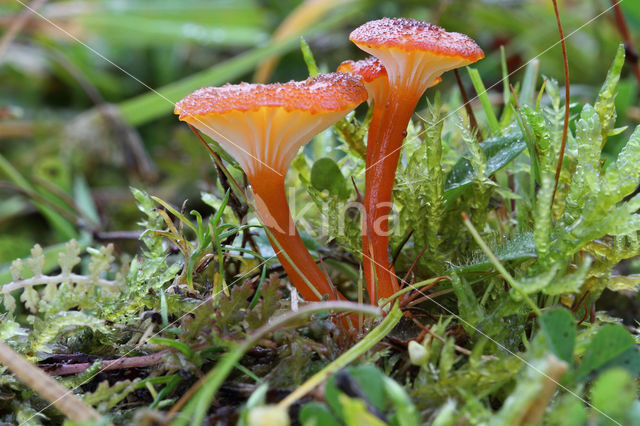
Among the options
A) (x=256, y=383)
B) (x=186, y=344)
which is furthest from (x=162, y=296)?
(x=256, y=383)

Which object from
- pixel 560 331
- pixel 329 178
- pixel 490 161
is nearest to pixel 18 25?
pixel 329 178

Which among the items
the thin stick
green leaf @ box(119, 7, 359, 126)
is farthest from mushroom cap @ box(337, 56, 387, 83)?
the thin stick

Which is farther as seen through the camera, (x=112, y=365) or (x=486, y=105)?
(x=486, y=105)

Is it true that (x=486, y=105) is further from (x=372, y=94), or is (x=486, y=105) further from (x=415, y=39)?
(x=415, y=39)

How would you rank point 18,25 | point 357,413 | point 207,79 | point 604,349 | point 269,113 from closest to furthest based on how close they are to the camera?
point 357,413 → point 604,349 → point 269,113 → point 18,25 → point 207,79

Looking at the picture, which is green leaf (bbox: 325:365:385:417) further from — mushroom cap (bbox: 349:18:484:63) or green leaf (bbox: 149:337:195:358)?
mushroom cap (bbox: 349:18:484:63)

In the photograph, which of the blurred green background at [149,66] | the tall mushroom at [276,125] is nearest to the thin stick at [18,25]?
the blurred green background at [149,66]
